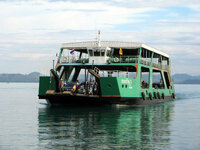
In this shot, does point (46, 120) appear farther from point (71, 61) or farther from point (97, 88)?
point (71, 61)

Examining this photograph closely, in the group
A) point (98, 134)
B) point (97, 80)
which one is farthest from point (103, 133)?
point (97, 80)

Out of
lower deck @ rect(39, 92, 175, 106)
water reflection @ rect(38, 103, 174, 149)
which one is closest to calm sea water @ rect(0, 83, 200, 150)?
water reflection @ rect(38, 103, 174, 149)

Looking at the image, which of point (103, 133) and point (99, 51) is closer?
point (103, 133)

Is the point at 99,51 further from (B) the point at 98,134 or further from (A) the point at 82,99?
(B) the point at 98,134

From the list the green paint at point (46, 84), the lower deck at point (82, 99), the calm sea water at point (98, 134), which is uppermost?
the green paint at point (46, 84)

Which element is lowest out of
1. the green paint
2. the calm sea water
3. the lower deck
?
the calm sea water

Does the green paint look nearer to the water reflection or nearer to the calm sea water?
the water reflection

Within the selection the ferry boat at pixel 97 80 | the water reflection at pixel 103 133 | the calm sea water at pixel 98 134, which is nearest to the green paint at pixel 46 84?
the ferry boat at pixel 97 80

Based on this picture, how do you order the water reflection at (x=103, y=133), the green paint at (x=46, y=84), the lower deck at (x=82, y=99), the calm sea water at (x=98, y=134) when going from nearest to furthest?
1. the calm sea water at (x=98, y=134)
2. the water reflection at (x=103, y=133)
3. the lower deck at (x=82, y=99)
4. the green paint at (x=46, y=84)

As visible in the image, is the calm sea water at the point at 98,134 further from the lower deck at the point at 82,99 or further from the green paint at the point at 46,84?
the green paint at the point at 46,84

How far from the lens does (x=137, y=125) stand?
Result: 25938mm

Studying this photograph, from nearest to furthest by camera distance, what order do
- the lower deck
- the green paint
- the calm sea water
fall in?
the calm sea water
the lower deck
the green paint

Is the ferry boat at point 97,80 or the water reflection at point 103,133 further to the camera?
the ferry boat at point 97,80

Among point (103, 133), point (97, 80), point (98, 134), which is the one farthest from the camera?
point (97, 80)
